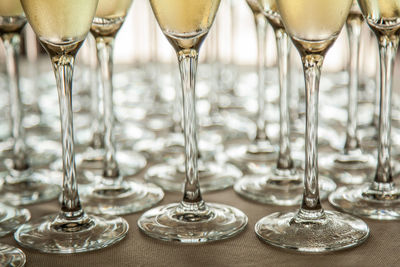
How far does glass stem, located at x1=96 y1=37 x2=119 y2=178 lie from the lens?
86 centimetres

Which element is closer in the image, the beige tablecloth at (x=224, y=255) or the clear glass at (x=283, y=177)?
the beige tablecloth at (x=224, y=255)

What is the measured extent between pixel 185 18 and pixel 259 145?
415 millimetres

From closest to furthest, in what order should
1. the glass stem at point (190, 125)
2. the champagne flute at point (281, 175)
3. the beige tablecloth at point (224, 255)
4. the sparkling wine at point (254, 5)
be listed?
the beige tablecloth at point (224, 255)
the glass stem at point (190, 125)
the champagne flute at point (281, 175)
the sparkling wine at point (254, 5)

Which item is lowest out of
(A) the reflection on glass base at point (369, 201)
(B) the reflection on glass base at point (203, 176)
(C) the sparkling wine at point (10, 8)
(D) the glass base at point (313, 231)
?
(D) the glass base at point (313, 231)

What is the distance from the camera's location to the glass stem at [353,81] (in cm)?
99

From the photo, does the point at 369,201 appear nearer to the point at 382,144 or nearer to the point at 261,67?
the point at 382,144

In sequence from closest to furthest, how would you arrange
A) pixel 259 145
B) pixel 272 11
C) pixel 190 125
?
1. pixel 190 125
2. pixel 272 11
3. pixel 259 145

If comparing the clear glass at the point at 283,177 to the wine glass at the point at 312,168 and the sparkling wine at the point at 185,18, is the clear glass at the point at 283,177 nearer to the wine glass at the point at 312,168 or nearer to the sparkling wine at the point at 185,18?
the wine glass at the point at 312,168

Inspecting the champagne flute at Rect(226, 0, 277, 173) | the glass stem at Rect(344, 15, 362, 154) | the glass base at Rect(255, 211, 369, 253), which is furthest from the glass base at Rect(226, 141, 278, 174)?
the glass base at Rect(255, 211, 369, 253)

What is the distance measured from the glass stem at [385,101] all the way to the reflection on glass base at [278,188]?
73 mm

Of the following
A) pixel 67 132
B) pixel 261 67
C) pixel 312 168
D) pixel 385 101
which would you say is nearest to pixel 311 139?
pixel 312 168

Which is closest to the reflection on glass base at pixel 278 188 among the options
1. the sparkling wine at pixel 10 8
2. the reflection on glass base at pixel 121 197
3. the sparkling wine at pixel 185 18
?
the reflection on glass base at pixel 121 197

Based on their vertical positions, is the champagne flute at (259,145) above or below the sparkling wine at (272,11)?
below

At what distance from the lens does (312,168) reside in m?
0.70
